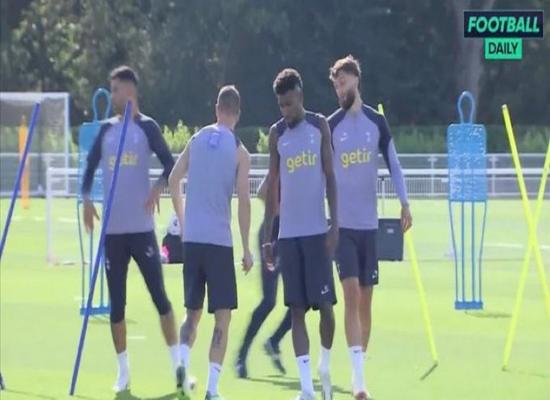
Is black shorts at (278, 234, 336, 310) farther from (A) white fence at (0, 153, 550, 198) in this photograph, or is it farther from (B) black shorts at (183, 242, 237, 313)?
(A) white fence at (0, 153, 550, 198)

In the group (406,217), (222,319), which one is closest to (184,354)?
(222,319)

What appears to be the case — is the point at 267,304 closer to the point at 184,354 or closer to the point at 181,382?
the point at 184,354

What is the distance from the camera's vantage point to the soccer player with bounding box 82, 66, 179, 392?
38.2 ft

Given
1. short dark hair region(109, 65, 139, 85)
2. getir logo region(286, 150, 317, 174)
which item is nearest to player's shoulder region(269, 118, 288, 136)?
getir logo region(286, 150, 317, 174)

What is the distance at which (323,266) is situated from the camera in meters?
10.7

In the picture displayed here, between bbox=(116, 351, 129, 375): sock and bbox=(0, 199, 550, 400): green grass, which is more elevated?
bbox=(116, 351, 129, 375): sock

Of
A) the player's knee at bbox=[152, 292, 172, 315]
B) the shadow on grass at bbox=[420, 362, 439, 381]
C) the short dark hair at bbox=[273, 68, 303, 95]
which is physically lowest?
the shadow on grass at bbox=[420, 362, 439, 381]

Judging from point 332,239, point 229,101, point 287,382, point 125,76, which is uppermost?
point 125,76

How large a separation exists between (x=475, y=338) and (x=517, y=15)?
5125 mm

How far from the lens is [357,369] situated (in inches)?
432

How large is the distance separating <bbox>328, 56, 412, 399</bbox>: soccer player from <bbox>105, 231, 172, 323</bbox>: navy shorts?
4.72 ft

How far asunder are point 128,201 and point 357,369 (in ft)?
7.22

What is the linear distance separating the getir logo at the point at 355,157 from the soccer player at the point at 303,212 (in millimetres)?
656

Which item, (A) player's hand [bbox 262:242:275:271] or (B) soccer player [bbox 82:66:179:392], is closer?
(A) player's hand [bbox 262:242:275:271]
